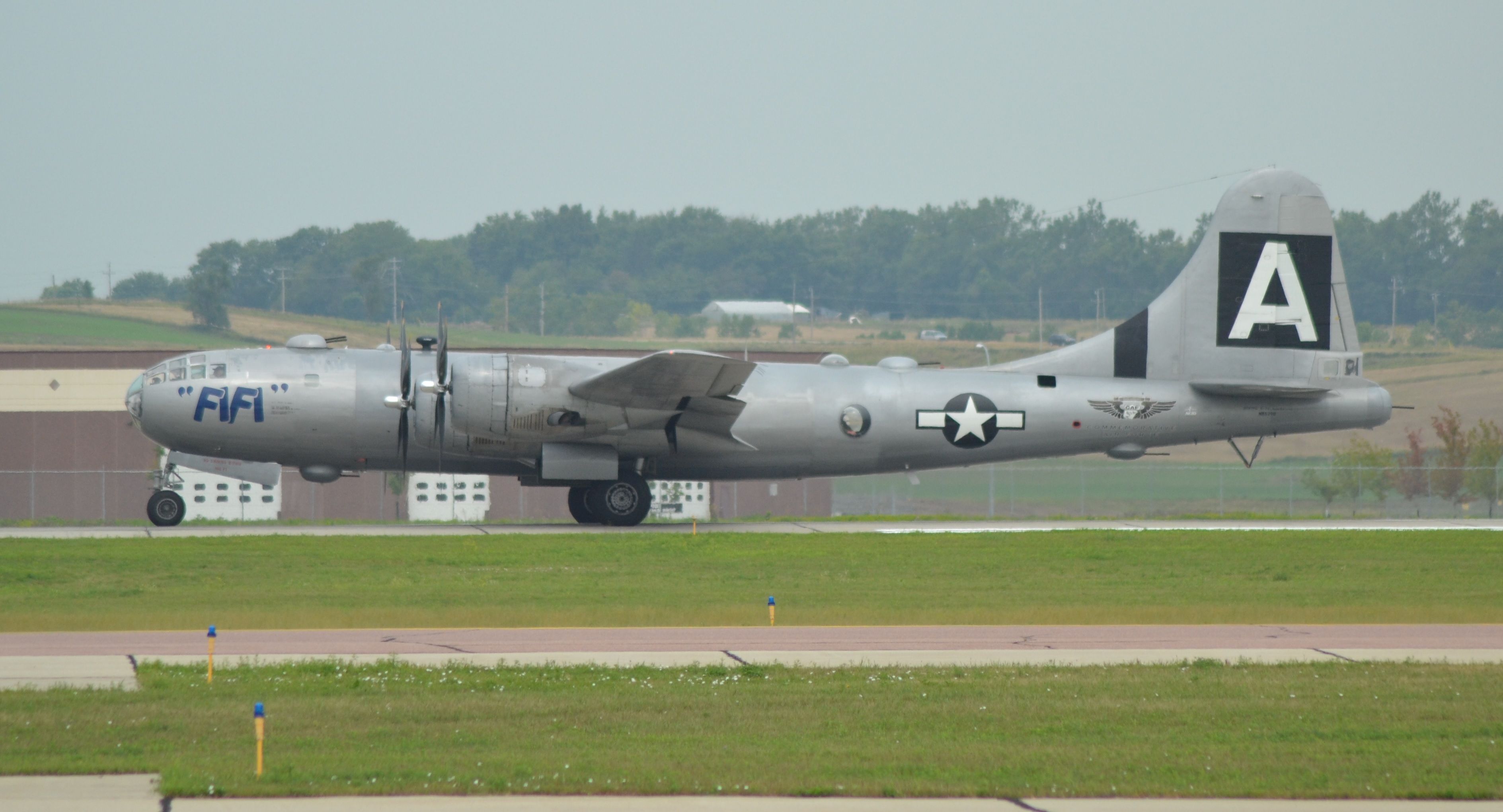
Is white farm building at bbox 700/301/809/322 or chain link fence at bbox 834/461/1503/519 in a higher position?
white farm building at bbox 700/301/809/322

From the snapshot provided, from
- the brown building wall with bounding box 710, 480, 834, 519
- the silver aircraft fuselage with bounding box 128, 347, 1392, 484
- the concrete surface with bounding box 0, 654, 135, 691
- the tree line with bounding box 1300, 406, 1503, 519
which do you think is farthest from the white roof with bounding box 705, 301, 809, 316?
the concrete surface with bounding box 0, 654, 135, 691

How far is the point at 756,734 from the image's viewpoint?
40.8 ft

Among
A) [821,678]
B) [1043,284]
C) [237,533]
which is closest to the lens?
[821,678]

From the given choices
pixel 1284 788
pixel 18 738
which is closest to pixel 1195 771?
pixel 1284 788

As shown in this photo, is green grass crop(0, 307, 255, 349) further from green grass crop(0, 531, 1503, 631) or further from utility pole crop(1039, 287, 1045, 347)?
green grass crop(0, 531, 1503, 631)

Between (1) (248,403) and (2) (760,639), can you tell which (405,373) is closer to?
(1) (248,403)

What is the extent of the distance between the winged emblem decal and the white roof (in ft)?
395

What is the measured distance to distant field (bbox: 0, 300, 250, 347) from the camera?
307ft

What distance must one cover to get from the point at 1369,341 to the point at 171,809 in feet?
429

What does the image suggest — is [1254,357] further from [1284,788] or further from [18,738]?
[18,738]

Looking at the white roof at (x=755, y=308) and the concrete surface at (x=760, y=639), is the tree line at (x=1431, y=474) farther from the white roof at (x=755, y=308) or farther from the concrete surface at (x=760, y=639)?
the white roof at (x=755, y=308)

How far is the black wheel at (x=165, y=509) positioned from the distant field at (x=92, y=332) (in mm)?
57960

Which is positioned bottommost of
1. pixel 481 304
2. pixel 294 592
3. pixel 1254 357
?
pixel 294 592

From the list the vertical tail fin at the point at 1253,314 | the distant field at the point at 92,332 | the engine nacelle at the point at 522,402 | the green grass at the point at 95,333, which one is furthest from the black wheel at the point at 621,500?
the distant field at the point at 92,332
